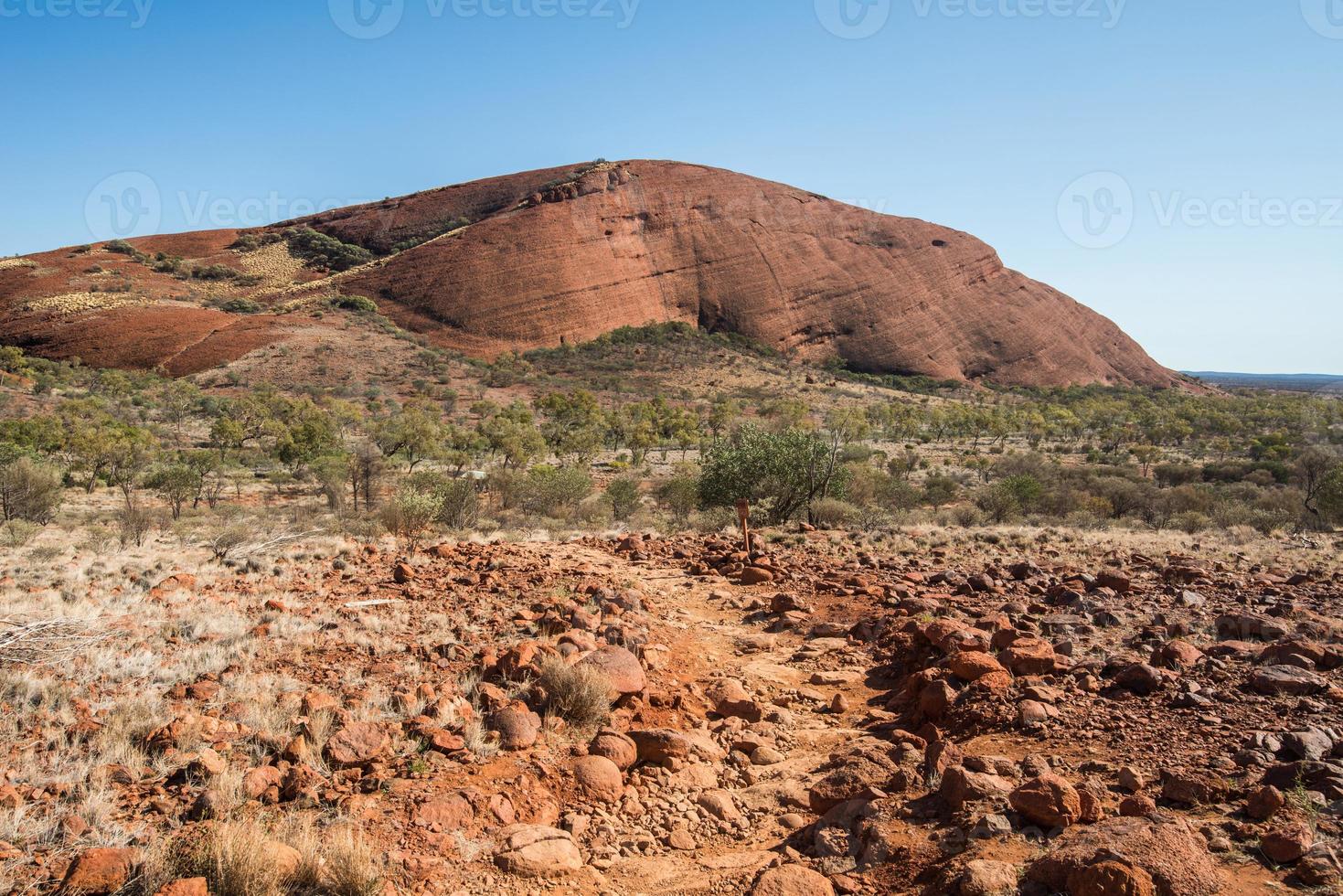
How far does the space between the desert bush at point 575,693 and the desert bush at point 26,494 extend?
627 inches

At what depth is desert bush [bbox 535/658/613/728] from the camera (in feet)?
16.6

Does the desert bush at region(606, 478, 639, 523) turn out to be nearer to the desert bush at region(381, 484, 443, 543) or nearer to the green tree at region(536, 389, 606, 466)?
the desert bush at region(381, 484, 443, 543)

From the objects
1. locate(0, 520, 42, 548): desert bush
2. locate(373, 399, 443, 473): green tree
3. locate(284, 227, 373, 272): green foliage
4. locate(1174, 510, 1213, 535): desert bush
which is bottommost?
locate(1174, 510, 1213, 535): desert bush

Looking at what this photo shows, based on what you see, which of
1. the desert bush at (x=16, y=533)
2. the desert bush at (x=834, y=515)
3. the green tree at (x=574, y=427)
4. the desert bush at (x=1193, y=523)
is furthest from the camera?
the green tree at (x=574, y=427)

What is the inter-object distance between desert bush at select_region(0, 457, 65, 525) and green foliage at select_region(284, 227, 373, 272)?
224 ft

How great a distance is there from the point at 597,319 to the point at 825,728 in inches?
2738

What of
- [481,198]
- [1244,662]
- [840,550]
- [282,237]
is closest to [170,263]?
[282,237]

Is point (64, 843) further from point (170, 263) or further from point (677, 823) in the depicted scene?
point (170, 263)

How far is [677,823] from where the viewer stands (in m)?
4.05

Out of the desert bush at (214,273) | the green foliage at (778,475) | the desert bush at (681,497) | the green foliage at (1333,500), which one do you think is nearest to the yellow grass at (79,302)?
the desert bush at (214,273)

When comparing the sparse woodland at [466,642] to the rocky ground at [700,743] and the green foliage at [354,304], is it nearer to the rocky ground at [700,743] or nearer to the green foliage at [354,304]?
the rocky ground at [700,743]

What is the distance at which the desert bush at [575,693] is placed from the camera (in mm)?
5047

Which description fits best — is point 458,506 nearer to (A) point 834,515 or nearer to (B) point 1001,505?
(A) point 834,515

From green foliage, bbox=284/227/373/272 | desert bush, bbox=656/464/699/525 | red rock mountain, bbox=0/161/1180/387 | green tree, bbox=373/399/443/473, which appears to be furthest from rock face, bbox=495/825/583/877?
green foliage, bbox=284/227/373/272
